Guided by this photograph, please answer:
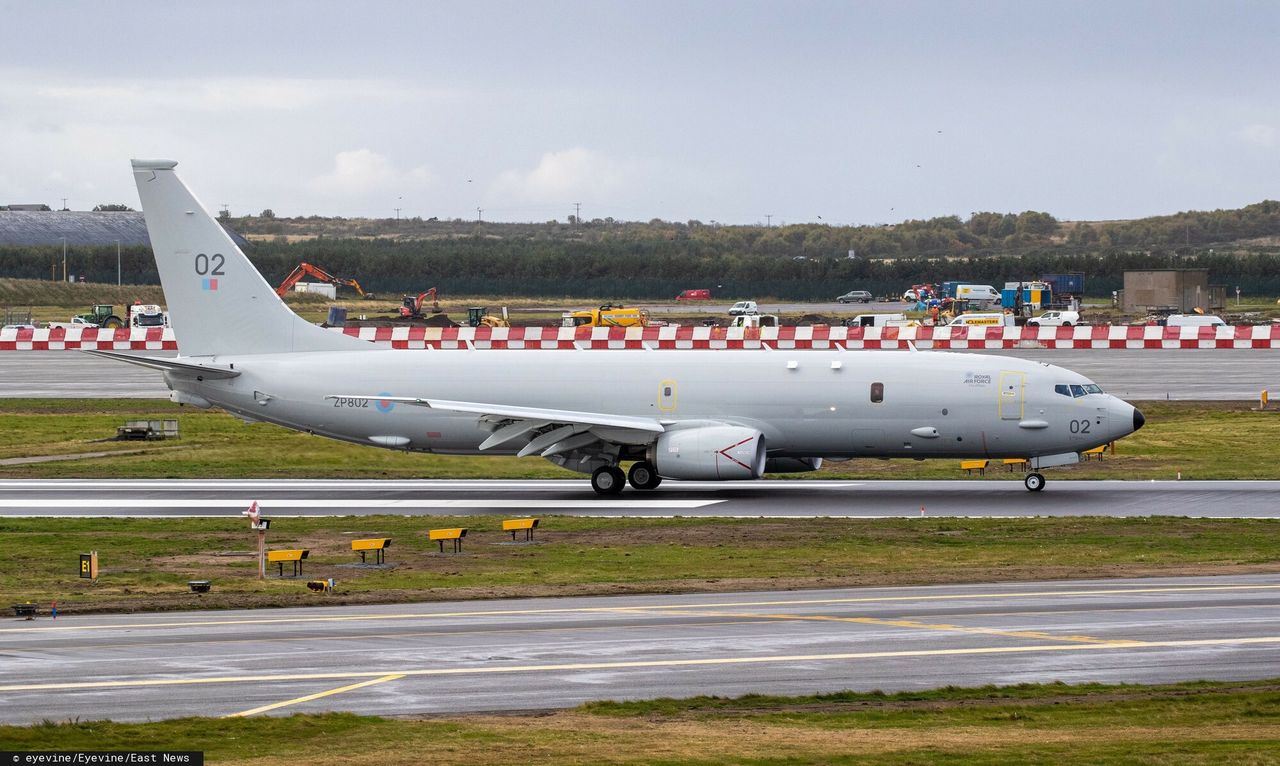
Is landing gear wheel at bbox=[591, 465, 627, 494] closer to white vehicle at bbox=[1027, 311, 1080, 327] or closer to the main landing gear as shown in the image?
the main landing gear

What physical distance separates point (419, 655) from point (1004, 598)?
36.0ft

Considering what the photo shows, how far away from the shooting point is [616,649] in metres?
23.8

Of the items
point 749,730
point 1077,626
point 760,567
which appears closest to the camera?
point 749,730

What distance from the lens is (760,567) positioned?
32562 millimetres

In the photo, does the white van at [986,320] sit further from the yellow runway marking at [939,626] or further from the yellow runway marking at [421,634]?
the yellow runway marking at [421,634]

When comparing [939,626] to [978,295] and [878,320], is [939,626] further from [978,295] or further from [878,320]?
[978,295]

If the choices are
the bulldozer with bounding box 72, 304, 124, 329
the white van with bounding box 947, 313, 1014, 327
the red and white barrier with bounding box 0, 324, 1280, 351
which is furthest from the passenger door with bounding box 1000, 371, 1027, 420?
the bulldozer with bounding box 72, 304, 124, 329

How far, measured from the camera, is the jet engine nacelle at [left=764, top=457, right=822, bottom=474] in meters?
45.6

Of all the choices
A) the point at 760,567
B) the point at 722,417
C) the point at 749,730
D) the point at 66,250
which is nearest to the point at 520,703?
the point at 749,730

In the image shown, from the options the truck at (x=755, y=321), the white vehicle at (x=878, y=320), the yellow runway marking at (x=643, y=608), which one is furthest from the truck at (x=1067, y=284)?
the yellow runway marking at (x=643, y=608)

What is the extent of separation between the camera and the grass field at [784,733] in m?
17.6

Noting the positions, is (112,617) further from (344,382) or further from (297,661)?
(344,382)

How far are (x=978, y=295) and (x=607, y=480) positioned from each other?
95.0 metres

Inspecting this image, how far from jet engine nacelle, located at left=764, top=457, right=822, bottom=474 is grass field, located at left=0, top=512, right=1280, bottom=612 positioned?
6154 millimetres
